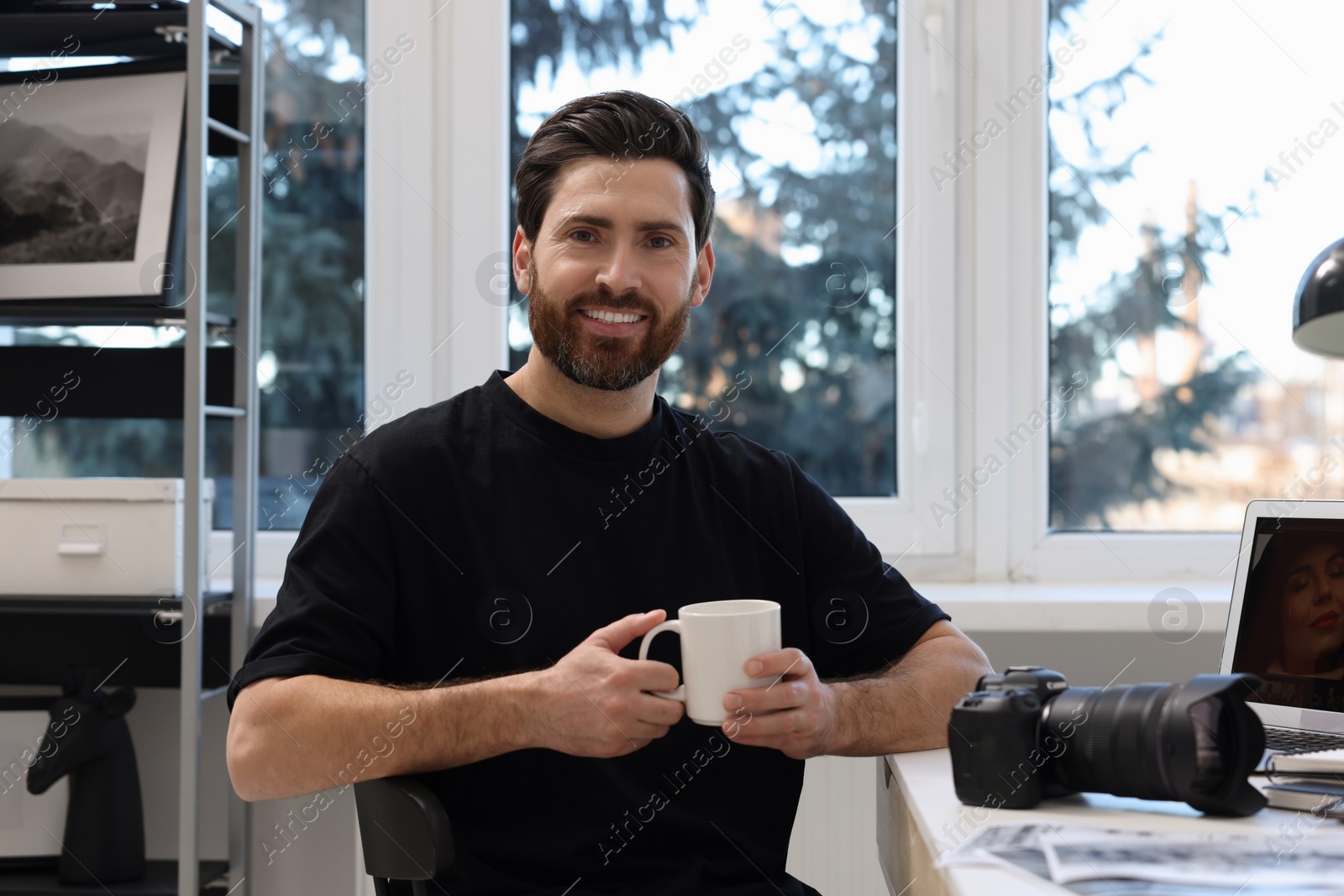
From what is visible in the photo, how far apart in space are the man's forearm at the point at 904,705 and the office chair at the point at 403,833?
420mm

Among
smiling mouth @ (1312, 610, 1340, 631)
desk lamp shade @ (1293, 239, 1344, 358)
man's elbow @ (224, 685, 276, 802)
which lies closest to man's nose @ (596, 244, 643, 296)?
man's elbow @ (224, 685, 276, 802)

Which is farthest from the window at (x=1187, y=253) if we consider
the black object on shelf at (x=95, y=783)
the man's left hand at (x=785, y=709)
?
the black object on shelf at (x=95, y=783)

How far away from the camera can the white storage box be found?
72.2 inches

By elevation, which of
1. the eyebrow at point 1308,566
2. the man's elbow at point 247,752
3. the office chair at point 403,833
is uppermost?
the eyebrow at point 1308,566

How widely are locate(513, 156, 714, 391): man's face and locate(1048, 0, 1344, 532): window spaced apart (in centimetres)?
102

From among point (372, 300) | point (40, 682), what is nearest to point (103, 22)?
point (372, 300)

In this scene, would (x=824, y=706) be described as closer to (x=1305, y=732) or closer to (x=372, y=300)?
(x=1305, y=732)

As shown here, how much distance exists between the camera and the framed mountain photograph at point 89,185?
1.85m

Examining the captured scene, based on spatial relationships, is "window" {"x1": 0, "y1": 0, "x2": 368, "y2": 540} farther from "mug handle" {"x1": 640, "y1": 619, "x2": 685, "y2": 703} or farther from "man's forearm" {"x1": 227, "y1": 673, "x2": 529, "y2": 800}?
"mug handle" {"x1": 640, "y1": 619, "x2": 685, "y2": 703}

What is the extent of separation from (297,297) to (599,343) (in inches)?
41.1

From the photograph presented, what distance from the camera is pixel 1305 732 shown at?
46.6 inches

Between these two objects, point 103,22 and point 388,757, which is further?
point 103,22

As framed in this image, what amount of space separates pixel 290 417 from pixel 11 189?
613 millimetres

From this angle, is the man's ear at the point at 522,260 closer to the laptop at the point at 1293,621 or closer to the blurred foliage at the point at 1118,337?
the laptop at the point at 1293,621
